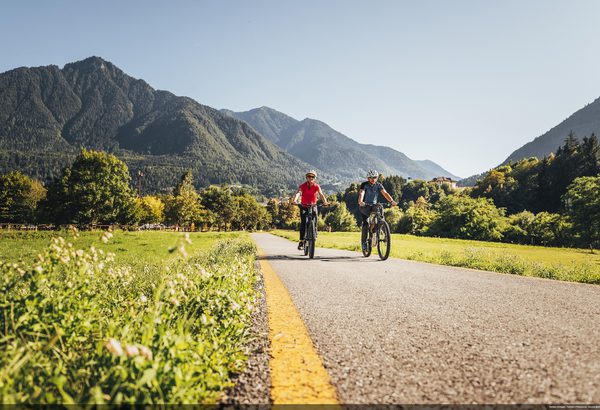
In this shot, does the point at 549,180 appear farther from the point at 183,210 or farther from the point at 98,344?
the point at 98,344

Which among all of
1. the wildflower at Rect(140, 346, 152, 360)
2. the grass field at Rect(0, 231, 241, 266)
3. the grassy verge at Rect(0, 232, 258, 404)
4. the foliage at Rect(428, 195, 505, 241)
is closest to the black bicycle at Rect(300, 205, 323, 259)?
the grass field at Rect(0, 231, 241, 266)

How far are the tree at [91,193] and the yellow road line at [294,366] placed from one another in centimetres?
5826

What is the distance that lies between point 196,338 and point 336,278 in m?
4.03

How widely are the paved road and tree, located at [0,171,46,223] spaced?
92782mm

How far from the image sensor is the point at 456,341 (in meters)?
2.73

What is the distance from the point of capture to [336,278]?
20.5 ft

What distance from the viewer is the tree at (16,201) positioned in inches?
3007

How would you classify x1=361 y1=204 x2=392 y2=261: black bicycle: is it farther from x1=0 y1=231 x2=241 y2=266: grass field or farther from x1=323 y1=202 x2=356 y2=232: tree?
x1=323 y1=202 x2=356 y2=232: tree

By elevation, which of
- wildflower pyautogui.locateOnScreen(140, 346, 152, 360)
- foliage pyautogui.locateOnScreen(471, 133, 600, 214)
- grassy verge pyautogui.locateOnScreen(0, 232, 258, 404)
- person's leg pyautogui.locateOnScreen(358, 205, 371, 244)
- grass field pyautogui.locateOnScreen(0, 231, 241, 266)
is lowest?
grass field pyautogui.locateOnScreen(0, 231, 241, 266)

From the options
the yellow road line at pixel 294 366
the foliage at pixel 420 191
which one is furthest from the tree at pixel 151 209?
the yellow road line at pixel 294 366

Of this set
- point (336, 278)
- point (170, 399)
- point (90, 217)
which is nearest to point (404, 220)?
point (90, 217)

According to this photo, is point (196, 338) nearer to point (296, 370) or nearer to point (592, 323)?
point (296, 370)

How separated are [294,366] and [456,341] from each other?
1363 millimetres

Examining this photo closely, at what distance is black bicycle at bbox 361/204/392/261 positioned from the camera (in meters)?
10.2
